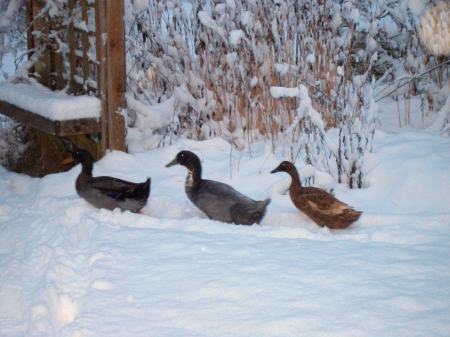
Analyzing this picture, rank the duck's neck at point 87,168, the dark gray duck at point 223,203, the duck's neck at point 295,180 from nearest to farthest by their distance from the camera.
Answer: the dark gray duck at point 223,203
the duck's neck at point 295,180
the duck's neck at point 87,168

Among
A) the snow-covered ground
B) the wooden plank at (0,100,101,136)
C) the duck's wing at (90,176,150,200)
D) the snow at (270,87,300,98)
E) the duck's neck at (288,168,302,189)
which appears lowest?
the snow-covered ground

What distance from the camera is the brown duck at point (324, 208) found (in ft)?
17.2

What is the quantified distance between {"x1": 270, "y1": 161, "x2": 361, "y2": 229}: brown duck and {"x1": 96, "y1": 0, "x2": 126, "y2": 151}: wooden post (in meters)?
2.16

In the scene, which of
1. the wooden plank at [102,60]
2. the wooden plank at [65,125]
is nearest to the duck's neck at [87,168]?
the wooden plank at [65,125]

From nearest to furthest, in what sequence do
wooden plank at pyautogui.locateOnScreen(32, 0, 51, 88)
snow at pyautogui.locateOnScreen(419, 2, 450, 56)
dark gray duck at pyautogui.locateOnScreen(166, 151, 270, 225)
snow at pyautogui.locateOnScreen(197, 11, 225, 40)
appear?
dark gray duck at pyautogui.locateOnScreen(166, 151, 270, 225) → snow at pyautogui.locateOnScreen(197, 11, 225, 40) → snow at pyautogui.locateOnScreen(419, 2, 450, 56) → wooden plank at pyautogui.locateOnScreen(32, 0, 51, 88)

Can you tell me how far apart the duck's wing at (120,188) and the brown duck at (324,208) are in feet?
3.93

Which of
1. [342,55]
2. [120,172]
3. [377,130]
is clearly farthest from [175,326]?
[342,55]

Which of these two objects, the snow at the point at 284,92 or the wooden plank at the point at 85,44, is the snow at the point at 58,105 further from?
the snow at the point at 284,92

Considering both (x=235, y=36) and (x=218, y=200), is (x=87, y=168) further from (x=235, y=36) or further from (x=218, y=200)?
(x=235, y=36)

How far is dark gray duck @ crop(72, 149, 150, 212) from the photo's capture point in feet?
18.7

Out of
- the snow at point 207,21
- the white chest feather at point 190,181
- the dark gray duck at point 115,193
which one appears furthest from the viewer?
the snow at point 207,21

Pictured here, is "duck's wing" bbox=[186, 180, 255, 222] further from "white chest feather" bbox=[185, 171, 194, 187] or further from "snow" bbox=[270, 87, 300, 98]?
"snow" bbox=[270, 87, 300, 98]

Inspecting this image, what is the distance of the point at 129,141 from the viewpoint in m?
7.49

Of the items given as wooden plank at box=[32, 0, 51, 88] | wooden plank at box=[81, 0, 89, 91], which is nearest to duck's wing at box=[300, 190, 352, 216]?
wooden plank at box=[81, 0, 89, 91]
